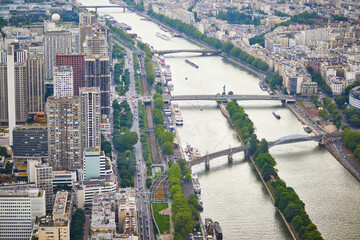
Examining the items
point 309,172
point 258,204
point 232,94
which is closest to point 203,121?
point 232,94

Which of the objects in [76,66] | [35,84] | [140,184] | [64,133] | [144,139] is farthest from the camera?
[76,66]

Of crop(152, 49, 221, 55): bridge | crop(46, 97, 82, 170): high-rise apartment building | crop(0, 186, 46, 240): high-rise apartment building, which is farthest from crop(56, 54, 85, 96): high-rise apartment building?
crop(152, 49, 221, 55): bridge

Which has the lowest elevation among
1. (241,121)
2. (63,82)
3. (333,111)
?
(333,111)

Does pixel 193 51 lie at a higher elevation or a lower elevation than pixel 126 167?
lower

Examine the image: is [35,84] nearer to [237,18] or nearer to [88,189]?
[88,189]

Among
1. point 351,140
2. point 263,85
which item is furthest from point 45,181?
point 263,85

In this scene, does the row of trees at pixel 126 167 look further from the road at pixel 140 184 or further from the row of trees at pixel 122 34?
the row of trees at pixel 122 34
